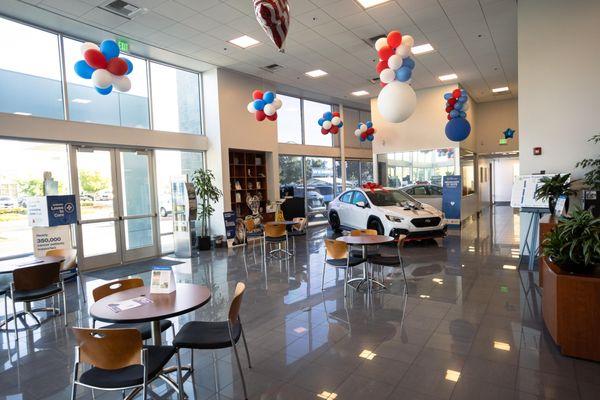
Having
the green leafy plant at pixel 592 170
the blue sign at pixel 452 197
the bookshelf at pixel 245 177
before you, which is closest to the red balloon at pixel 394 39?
the green leafy plant at pixel 592 170

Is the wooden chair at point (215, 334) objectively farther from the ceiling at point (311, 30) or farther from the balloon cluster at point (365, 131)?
the balloon cluster at point (365, 131)

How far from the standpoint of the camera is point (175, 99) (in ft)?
28.6

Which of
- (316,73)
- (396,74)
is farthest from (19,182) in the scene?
(316,73)

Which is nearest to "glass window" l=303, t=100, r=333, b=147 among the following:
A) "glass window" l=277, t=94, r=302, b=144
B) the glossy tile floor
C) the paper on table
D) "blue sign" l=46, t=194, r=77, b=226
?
"glass window" l=277, t=94, r=302, b=144

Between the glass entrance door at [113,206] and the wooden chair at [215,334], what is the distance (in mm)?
5180

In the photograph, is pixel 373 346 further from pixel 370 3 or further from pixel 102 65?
pixel 370 3

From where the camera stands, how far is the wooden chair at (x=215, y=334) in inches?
101

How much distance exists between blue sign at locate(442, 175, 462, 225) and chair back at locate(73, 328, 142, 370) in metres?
9.85

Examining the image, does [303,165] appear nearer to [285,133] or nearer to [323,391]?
[285,133]

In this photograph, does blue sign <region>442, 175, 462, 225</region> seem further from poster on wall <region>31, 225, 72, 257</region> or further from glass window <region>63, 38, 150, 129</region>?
poster on wall <region>31, 225, 72, 257</region>

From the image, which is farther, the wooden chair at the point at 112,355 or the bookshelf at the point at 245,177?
the bookshelf at the point at 245,177

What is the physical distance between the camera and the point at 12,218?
602 centimetres

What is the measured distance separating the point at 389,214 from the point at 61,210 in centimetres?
614

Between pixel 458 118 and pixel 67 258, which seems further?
pixel 458 118
